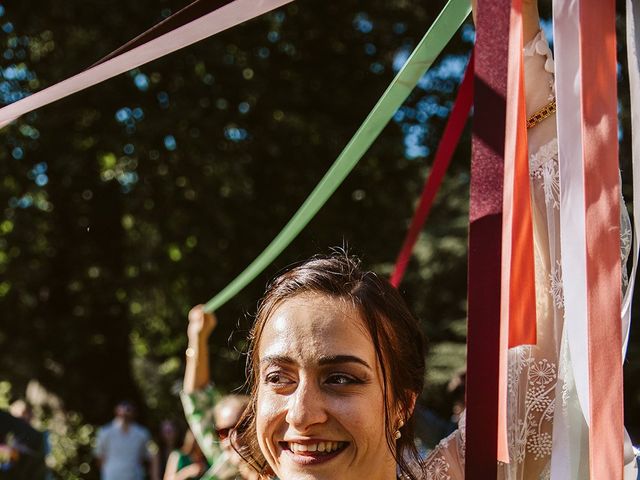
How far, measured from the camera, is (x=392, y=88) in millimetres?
2357

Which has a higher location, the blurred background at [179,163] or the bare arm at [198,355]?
the blurred background at [179,163]

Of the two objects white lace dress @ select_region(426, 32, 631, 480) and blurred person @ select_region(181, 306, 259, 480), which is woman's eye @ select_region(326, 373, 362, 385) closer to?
white lace dress @ select_region(426, 32, 631, 480)

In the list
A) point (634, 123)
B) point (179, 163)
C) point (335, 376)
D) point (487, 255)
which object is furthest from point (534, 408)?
point (179, 163)

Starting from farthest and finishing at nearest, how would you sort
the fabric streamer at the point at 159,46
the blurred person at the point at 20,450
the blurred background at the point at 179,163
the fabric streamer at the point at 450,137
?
the blurred background at the point at 179,163
the blurred person at the point at 20,450
the fabric streamer at the point at 450,137
the fabric streamer at the point at 159,46

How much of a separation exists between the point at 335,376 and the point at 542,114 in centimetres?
74

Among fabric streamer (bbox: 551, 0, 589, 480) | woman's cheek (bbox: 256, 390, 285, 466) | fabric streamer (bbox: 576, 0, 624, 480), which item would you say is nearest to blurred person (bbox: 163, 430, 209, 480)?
woman's cheek (bbox: 256, 390, 285, 466)

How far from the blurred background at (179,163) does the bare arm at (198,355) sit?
17.1ft

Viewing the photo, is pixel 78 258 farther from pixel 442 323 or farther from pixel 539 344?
pixel 539 344

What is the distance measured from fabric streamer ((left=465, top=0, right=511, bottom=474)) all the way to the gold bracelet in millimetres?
191

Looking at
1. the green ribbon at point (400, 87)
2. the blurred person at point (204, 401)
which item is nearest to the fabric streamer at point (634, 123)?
the green ribbon at point (400, 87)

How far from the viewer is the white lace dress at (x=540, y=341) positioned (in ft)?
Answer: 6.12

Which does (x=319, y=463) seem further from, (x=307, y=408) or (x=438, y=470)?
(x=438, y=470)

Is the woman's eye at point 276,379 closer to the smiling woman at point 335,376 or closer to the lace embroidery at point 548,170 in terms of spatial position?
the smiling woman at point 335,376

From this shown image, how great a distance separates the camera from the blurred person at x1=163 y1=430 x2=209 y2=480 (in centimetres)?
595
